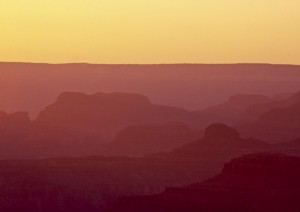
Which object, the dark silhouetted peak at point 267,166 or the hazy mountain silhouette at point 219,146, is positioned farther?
the hazy mountain silhouette at point 219,146

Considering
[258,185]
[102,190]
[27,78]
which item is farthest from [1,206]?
[27,78]

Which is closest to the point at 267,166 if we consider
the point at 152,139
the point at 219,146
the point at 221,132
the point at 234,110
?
the point at 219,146

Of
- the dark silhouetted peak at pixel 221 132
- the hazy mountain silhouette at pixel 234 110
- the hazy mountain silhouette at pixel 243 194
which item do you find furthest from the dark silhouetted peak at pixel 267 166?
the hazy mountain silhouette at pixel 234 110

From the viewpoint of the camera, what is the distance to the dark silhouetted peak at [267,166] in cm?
2745

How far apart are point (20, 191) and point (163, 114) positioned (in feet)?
82.2

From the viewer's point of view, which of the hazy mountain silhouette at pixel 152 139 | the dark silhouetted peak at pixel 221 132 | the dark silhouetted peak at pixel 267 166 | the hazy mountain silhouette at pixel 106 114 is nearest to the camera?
the dark silhouetted peak at pixel 267 166

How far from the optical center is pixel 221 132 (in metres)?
43.4

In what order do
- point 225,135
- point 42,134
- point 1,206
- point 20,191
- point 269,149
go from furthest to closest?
point 42,134 < point 225,135 < point 269,149 < point 20,191 < point 1,206

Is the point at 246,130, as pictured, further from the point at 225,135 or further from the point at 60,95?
the point at 60,95

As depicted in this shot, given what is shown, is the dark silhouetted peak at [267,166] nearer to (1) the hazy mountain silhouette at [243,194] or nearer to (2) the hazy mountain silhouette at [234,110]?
(1) the hazy mountain silhouette at [243,194]

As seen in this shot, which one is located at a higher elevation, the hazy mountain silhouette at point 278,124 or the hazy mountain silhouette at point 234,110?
the hazy mountain silhouette at point 234,110

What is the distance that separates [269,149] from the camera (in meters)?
38.8

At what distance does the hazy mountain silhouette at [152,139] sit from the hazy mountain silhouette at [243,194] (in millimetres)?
14669

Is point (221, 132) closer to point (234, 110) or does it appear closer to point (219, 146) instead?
point (219, 146)
